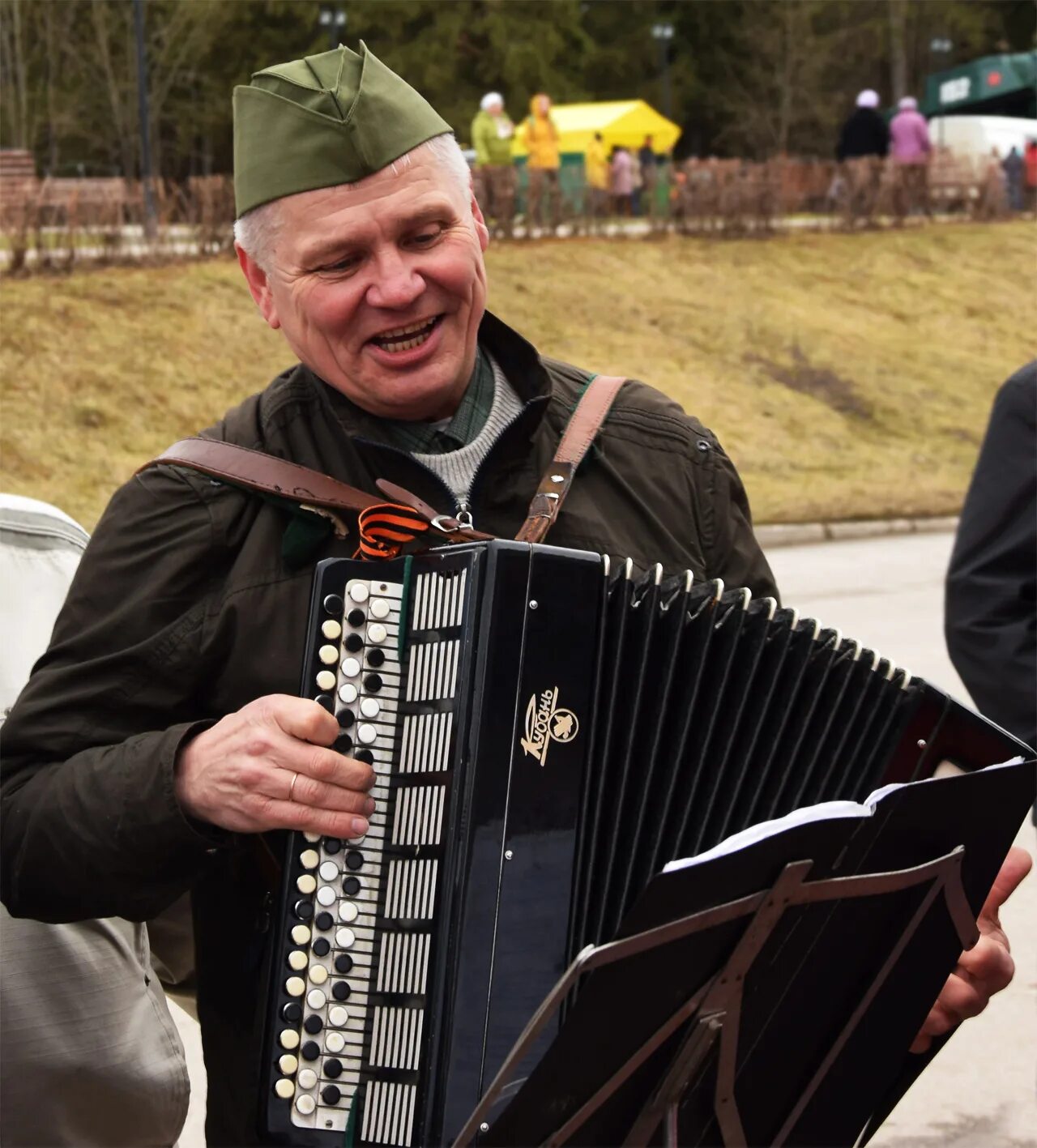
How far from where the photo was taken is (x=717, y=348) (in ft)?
53.9

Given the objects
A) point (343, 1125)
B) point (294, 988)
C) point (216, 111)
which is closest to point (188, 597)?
point (294, 988)

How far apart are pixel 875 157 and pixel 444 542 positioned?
21.1m

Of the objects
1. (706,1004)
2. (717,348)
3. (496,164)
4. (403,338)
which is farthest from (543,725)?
(496,164)

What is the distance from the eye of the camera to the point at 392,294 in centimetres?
238

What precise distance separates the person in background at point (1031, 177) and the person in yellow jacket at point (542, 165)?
22.8 feet

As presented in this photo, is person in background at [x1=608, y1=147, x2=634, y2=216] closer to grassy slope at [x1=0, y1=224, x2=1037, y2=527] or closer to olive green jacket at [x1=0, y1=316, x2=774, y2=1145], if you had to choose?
grassy slope at [x1=0, y1=224, x2=1037, y2=527]

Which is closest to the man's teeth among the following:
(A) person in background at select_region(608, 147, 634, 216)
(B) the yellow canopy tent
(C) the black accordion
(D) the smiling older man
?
(D) the smiling older man

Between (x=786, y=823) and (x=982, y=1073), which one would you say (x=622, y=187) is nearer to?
(x=982, y=1073)

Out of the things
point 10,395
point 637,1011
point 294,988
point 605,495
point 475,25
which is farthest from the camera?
point 475,25

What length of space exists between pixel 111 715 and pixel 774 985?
38.2 inches

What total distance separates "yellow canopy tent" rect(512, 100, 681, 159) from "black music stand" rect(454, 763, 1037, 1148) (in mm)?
24237

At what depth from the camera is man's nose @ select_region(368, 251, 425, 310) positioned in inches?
93.6

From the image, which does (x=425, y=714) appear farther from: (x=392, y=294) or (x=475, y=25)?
(x=475, y=25)

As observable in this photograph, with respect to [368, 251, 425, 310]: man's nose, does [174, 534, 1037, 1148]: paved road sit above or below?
below
